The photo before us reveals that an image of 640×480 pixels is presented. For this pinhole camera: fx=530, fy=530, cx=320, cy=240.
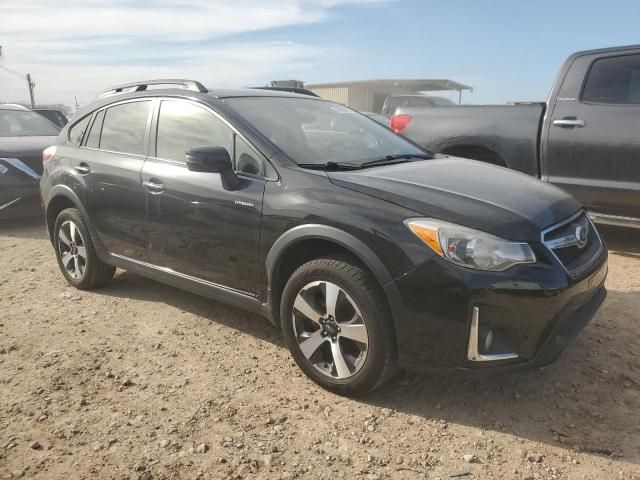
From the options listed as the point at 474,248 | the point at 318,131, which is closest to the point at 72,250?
the point at 318,131

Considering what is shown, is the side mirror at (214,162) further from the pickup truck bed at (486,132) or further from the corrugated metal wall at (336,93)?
the corrugated metal wall at (336,93)

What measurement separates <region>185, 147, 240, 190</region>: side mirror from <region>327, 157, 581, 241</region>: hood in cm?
63

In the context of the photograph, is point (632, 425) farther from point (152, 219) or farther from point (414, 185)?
point (152, 219)

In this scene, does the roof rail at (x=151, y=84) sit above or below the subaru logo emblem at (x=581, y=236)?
above

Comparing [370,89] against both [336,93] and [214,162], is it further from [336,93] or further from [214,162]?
[214,162]

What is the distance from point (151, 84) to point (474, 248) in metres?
2.87

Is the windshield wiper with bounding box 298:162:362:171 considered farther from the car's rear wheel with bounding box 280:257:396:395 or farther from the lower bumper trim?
the lower bumper trim

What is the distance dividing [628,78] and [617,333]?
2.67m

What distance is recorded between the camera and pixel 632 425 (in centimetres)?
254

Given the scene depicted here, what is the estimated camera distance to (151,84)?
4.06 meters

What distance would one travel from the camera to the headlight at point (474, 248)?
238 centimetres

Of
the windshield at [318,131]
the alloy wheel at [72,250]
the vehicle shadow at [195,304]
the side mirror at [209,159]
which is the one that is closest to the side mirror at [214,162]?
the side mirror at [209,159]

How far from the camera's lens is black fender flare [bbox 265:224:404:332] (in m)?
2.52

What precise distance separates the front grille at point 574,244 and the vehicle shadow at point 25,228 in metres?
6.11
